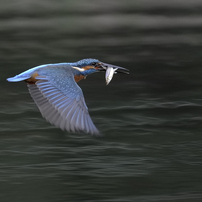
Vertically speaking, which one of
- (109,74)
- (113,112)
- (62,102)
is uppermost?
(109,74)

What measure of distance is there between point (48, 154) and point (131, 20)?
7.11 metres

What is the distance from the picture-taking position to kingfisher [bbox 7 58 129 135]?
4.58 m

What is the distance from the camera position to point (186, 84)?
28.0ft

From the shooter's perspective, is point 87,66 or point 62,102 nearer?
point 62,102

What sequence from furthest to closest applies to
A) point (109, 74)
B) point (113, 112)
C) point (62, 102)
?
point (113, 112)
point (109, 74)
point (62, 102)

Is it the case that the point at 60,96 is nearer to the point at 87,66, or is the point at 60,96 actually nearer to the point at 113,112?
the point at 87,66

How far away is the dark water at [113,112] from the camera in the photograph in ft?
17.6

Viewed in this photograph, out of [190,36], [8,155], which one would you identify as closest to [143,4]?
[190,36]

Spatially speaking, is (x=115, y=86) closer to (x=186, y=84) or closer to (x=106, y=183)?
(x=186, y=84)

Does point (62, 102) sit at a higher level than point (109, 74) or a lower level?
lower

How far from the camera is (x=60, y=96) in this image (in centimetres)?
484

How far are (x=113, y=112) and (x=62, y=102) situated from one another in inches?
103

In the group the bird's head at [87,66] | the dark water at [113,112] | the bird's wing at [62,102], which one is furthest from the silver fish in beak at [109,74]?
the dark water at [113,112]

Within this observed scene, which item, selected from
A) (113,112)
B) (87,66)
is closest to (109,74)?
(87,66)
